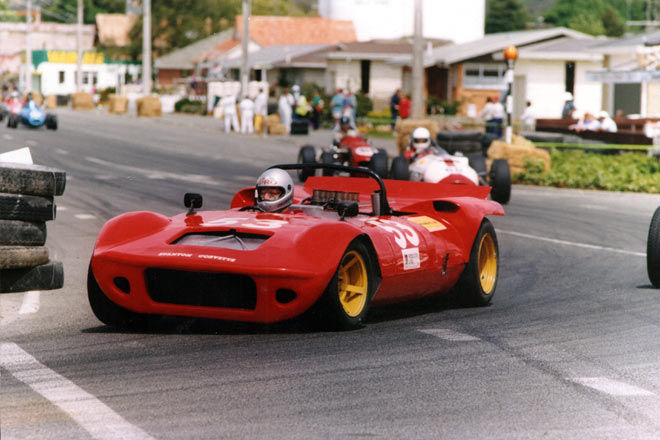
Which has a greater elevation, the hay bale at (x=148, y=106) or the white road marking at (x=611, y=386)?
the hay bale at (x=148, y=106)

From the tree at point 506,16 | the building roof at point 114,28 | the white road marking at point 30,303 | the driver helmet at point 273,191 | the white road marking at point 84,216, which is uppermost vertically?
the tree at point 506,16

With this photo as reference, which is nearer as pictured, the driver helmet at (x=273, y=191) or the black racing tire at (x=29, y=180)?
the driver helmet at (x=273, y=191)

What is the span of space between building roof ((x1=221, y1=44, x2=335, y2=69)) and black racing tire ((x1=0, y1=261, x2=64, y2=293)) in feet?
212

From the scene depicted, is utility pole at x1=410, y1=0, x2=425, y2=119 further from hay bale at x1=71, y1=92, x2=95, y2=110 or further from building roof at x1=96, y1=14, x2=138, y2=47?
building roof at x1=96, y1=14, x2=138, y2=47

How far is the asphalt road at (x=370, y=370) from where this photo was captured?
5.65m

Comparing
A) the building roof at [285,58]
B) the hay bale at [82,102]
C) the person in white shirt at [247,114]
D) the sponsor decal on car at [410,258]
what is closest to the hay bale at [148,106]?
the building roof at [285,58]

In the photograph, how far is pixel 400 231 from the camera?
909 cm

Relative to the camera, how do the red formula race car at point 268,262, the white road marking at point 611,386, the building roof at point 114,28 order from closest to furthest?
the white road marking at point 611,386
the red formula race car at point 268,262
the building roof at point 114,28

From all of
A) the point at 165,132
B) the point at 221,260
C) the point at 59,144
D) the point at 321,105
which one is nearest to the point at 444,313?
the point at 221,260

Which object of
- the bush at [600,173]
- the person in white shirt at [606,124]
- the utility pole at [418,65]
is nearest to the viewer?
the bush at [600,173]

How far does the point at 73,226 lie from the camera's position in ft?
54.1

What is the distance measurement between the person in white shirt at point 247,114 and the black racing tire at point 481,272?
127 ft

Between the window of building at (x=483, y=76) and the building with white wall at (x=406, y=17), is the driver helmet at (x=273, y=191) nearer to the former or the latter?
the window of building at (x=483, y=76)

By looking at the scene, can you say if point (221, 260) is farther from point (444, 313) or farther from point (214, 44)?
point (214, 44)
